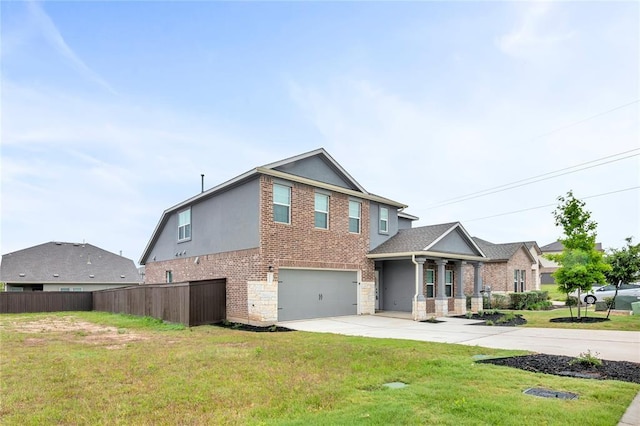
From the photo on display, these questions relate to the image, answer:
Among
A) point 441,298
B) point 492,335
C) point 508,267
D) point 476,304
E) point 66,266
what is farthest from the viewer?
point 66,266

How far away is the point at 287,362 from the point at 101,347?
5.52m

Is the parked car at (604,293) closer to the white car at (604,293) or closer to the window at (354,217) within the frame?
the white car at (604,293)

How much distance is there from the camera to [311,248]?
677 inches

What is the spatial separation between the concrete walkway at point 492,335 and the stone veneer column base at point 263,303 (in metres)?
0.72

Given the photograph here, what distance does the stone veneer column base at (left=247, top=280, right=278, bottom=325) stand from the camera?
50.5 feet

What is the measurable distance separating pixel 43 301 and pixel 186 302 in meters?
17.0

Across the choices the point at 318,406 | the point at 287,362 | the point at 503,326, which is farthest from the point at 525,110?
the point at 318,406

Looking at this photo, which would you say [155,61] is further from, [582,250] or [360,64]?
[582,250]

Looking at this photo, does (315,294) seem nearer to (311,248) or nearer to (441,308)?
(311,248)

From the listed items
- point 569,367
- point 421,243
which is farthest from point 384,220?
point 569,367

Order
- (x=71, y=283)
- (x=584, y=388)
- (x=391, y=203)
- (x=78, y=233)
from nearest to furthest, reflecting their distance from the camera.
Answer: (x=584, y=388) → (x=391, y=203) → (x=71, y=283) → (x=78, y=233)

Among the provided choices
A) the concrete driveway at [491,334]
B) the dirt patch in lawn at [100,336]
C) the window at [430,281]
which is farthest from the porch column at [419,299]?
the dirt patch in lawn at [100,336]

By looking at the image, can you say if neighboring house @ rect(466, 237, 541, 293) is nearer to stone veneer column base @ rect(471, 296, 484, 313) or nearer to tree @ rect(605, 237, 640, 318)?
stone veneer column base @ rect(471, 296, 484, 313)

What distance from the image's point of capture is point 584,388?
19.2ft
